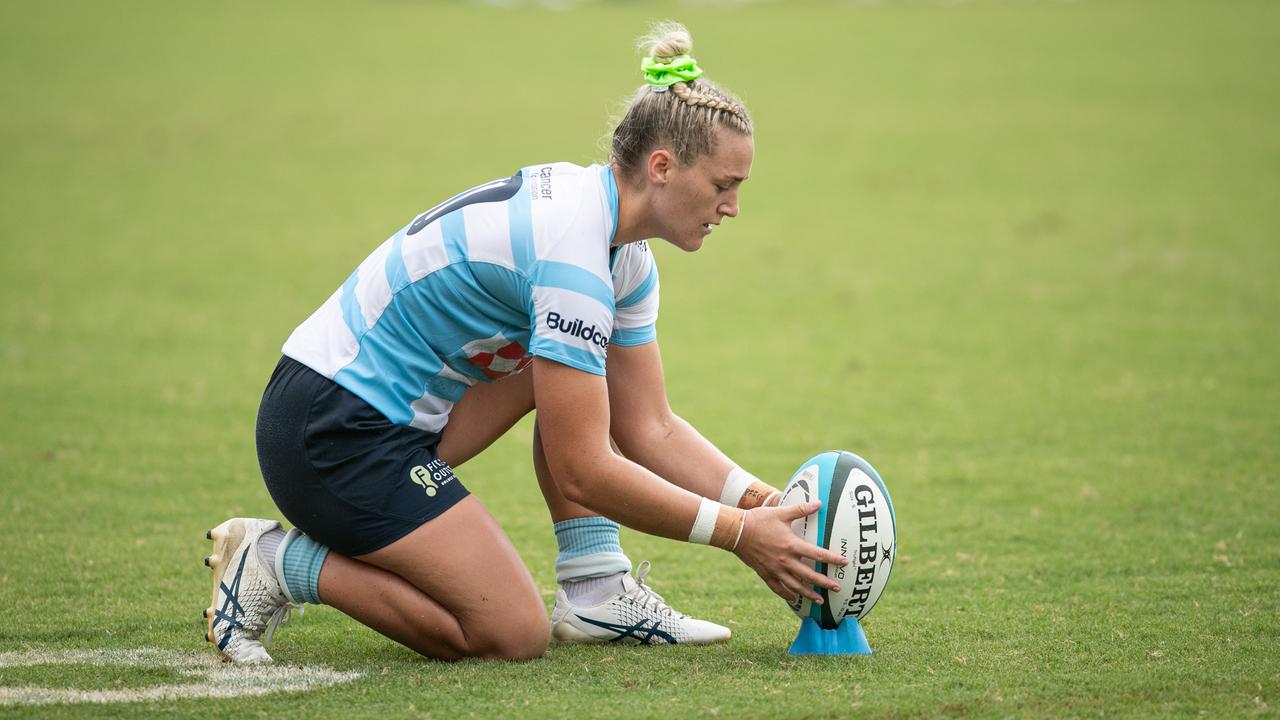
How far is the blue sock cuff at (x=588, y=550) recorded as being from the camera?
15.0ft

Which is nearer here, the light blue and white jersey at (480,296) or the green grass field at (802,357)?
the light blue and white jersey at (480,296)

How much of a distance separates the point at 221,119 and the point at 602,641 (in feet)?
66.0

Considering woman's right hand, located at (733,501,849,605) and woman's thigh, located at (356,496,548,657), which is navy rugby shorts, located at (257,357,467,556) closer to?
woman's thigh, located at (356,496,548,657)

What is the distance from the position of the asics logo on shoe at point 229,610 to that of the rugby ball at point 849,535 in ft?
5.64

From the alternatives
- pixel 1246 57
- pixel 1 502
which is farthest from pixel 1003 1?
pixel 1 502

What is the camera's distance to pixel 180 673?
13.4ft

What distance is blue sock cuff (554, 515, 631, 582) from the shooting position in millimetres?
4578

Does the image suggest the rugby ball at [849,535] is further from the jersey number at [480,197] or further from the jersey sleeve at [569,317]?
the jersey number at [480,197]

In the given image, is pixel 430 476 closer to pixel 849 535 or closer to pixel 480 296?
pixel 480 296

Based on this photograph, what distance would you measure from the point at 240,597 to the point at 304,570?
217mm

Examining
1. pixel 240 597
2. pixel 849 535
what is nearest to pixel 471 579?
pixel 240 597

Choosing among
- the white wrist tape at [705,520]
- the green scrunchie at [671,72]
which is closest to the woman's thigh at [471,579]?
the white wrist tape at [705,520]

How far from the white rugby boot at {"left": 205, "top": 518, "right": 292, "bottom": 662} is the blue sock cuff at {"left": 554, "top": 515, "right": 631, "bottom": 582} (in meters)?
0.93

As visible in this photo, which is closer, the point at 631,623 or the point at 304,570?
→ the point at 304,570
